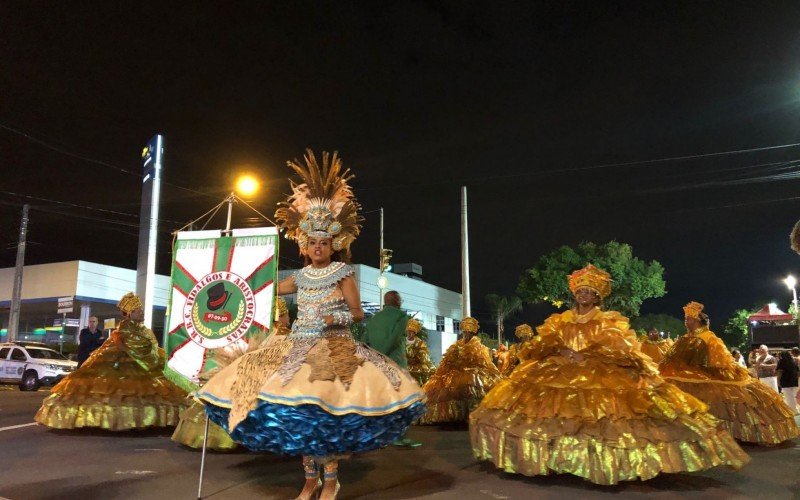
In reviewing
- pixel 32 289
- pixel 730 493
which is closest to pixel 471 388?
pixel 730 493

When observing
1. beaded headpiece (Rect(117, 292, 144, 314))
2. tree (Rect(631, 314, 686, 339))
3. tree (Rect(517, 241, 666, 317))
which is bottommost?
beaded headpiece (Rect(117, 292, 144, 314))

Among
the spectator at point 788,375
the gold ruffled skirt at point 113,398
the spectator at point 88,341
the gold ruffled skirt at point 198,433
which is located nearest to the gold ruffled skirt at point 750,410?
the spectator at point 788,375

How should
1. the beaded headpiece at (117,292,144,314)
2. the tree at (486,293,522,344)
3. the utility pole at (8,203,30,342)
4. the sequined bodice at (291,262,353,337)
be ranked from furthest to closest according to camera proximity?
the tree at (486,293,522,344) → the utility pole at (8,203,30,342) → the beaded headpiece at (117,292,144,314) → the sequined bodice at (291,262,353,337)

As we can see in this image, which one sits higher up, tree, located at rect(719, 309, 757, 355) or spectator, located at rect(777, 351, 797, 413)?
tree, located at rect(719, 309, 757, 355)

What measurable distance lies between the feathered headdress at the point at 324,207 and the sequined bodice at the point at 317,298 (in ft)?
0.85

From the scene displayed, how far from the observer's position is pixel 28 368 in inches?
700

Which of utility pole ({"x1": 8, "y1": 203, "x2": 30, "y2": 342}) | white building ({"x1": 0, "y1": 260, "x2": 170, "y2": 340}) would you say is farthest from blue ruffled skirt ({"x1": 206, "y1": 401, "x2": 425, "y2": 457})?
white building ({"x1": 0, "y1": 260, "x2": 170, "y2": 340})

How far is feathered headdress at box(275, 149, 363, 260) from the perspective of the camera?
4.71 metres

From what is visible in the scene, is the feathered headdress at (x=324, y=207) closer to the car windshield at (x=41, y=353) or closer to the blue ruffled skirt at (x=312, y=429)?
the blue ruffled skirt at (x=312, y=429)

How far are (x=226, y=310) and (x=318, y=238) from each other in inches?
64.3

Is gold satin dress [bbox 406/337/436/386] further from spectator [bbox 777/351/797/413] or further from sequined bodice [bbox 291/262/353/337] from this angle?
sequined bodice [bbox 291/262/353/337]

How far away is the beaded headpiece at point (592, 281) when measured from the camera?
19.6 feet

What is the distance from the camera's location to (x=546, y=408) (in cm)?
539

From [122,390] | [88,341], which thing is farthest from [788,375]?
[88,341]
